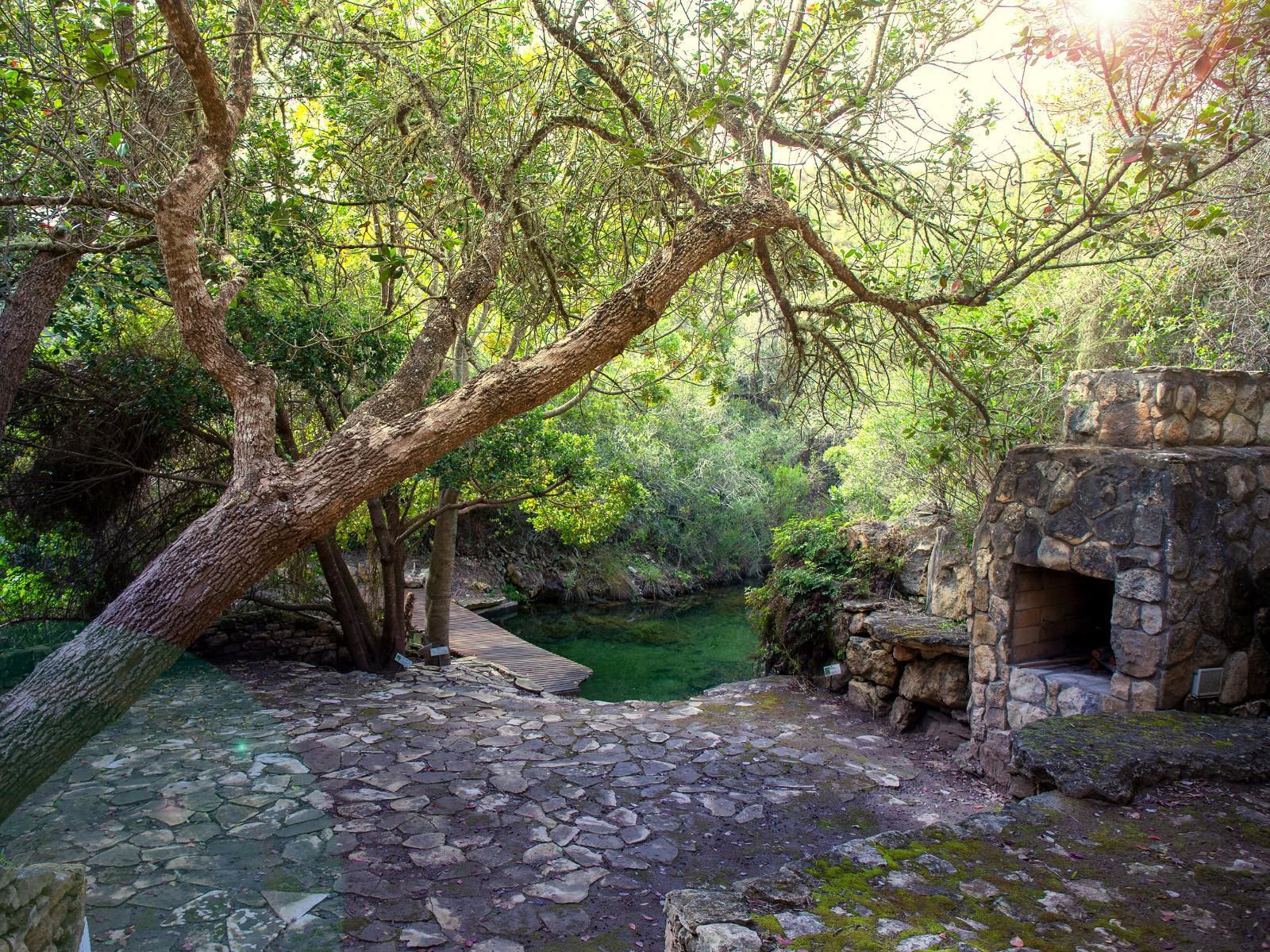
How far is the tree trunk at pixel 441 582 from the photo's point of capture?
9.23 metres

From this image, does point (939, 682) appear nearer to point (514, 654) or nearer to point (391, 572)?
point (391, 572)

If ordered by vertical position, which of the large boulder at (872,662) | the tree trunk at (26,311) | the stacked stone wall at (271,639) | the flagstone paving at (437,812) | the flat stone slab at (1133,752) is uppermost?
the tree trunk at (26,311)

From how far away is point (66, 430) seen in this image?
6.98 metres

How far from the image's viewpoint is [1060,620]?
5215 millimetres

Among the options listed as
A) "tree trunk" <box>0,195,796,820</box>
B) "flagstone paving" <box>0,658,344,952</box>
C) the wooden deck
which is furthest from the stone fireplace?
the wooden deck

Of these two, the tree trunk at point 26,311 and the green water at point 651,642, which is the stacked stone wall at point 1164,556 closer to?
the tree trunk at point 26,311

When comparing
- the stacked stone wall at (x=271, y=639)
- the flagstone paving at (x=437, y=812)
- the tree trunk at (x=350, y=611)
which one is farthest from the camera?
the stacked stone wall at (x=271, y=639)

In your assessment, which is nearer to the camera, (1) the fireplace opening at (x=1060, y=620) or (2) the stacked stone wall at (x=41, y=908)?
(2) the stacked stone wall at (x=41, y=908)

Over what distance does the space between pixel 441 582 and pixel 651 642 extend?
472cm

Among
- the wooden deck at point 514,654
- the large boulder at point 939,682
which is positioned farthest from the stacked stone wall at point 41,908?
the wooden deck at point 514,654

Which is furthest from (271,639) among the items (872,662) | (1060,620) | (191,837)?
(1060,620)

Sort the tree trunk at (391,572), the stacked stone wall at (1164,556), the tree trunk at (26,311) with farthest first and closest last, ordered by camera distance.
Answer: the tree trunk at (391,572) → the tree trunk at (26,311) → the stacked stone wall at (1164,556)

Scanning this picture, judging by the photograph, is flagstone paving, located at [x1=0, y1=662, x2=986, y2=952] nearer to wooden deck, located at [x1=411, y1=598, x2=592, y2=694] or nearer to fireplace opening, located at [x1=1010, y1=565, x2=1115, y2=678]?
fireplace opening, located at [x1=1010, y1=565, x2=1115, y2=678]

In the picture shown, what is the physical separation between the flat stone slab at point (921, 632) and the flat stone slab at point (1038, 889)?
2654mm
